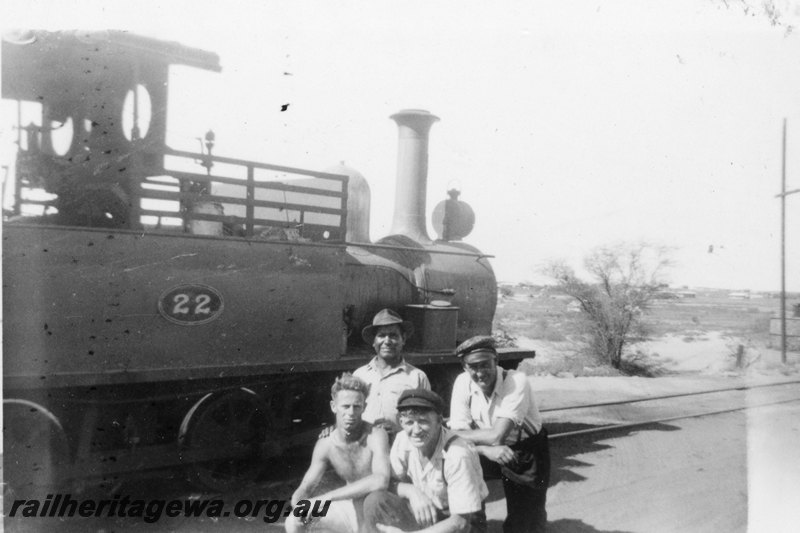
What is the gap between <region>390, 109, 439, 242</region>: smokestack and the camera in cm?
791

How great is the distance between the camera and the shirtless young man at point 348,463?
12.1ft

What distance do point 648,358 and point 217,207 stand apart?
17868 millimetres

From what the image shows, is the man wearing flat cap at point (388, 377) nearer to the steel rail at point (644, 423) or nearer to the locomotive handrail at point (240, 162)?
the locomotive handrail at point (240, 162)

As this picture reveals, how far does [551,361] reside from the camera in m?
20.2

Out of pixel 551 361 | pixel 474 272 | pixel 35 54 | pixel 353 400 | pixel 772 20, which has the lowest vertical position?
pixel 551 361

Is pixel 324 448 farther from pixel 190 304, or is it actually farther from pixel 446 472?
pixel 190 304

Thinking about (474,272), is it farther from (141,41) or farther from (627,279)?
(627,279)

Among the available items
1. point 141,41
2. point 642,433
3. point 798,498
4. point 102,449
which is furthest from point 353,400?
point 642,433

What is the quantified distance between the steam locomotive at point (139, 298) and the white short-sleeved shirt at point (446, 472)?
2.07 metres

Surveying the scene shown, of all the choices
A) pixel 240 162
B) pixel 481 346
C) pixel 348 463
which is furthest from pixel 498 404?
pixel 240 162

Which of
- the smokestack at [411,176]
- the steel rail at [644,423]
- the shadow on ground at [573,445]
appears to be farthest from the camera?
the steel rail at [644,423]

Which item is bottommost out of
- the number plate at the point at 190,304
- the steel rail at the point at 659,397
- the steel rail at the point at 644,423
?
the steel rail at the point at 659,397

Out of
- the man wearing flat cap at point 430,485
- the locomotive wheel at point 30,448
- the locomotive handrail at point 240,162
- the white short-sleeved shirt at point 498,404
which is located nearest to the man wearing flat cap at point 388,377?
the white short-sleeved shirt at point 498,404

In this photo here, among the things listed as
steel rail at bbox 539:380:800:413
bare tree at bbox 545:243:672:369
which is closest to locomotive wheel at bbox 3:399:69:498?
steel rail at bbox 539:380:800:413
